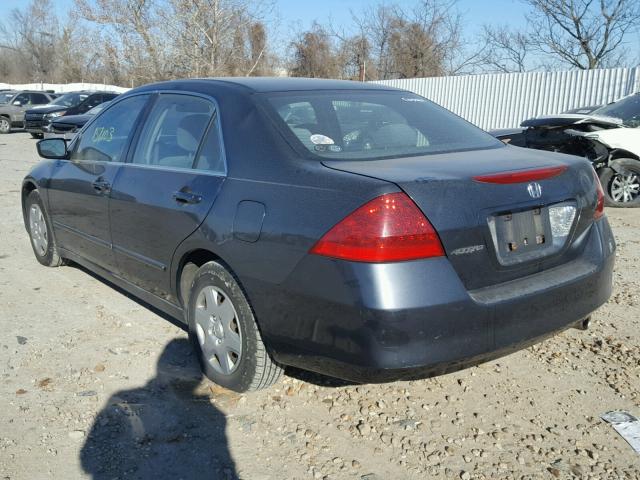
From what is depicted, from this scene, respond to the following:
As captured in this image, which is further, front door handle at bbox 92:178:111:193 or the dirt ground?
front door handle at bbox 92:178:111:193

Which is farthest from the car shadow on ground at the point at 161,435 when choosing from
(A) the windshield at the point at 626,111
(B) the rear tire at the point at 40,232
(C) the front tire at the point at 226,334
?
(A) the windshield at the point at 626,111

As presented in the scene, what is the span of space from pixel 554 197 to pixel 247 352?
63.3 inches

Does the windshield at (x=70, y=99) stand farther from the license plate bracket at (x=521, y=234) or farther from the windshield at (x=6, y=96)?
the license plate bracket at (x=521, y=234)

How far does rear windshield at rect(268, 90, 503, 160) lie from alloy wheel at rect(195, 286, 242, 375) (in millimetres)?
905

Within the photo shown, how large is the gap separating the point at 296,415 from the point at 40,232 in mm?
3541

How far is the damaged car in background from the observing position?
8.63 meters

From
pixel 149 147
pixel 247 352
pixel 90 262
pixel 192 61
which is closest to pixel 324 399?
pixel 247 352

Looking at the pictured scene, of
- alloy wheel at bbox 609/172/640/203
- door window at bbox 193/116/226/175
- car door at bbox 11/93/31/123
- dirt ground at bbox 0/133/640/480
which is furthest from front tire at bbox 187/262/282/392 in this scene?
car door at bbox 11/93/31/123

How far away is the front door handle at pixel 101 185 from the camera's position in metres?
4.07

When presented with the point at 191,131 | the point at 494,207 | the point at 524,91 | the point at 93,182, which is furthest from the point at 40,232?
the point at 524,91

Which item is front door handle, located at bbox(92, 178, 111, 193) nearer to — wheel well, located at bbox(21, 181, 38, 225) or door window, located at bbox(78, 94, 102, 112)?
wheel well, located at bbox(21, 181, 38, 225)

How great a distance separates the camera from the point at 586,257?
300cm

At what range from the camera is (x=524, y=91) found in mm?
16344

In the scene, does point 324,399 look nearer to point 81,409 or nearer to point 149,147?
point 81,409
